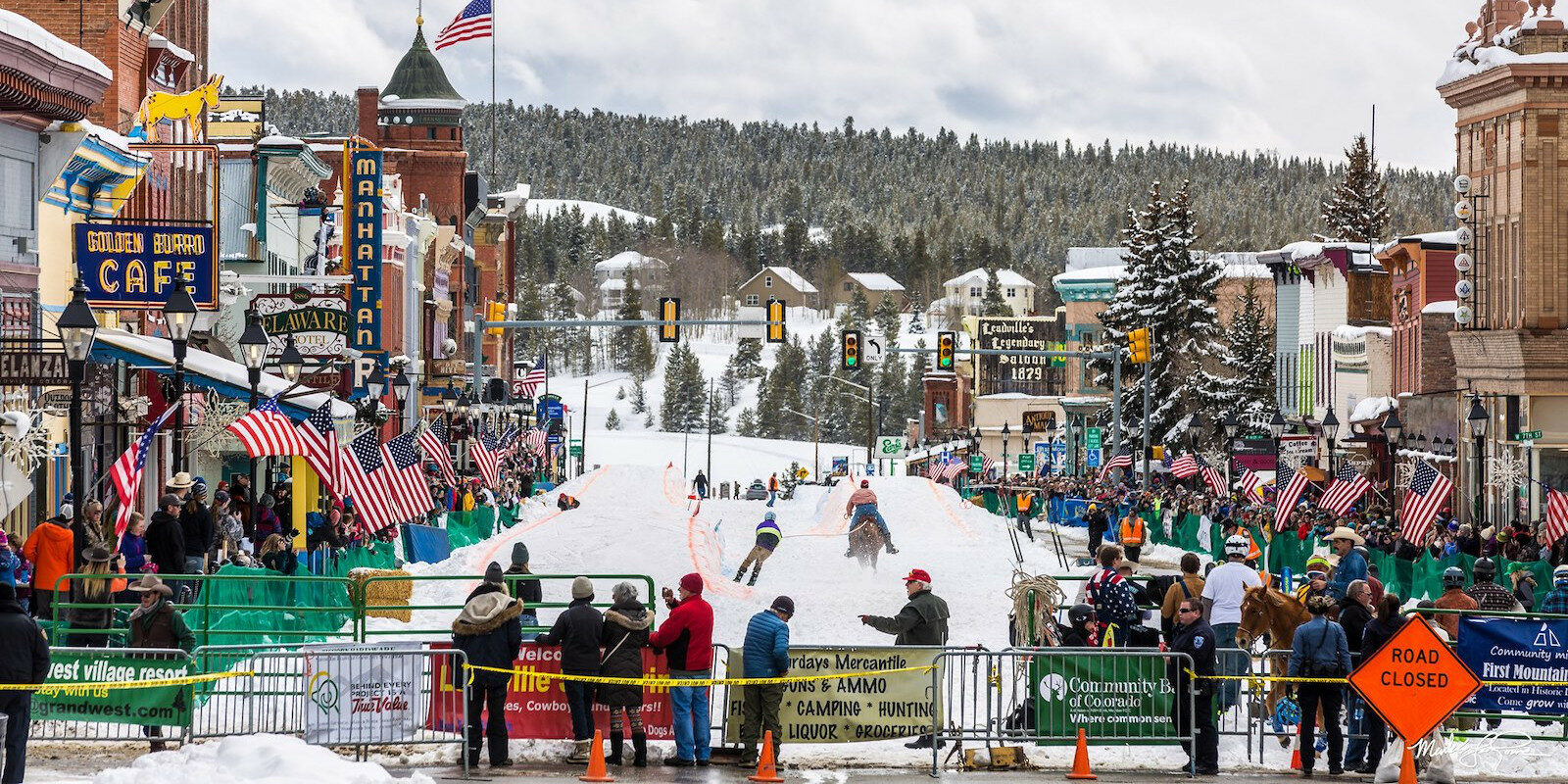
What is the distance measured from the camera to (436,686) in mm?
16562

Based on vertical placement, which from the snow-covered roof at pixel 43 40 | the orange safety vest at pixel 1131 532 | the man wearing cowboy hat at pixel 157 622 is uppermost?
the snow-covered roof at pixel 43 40

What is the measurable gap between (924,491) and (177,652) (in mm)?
37270

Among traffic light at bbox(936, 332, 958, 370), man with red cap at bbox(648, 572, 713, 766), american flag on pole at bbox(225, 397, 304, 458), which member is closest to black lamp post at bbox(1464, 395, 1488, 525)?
traffic light at bbox(936, 332, 958, 370)

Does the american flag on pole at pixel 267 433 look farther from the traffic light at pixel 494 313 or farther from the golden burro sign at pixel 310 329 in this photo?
the traffic light at pixel 494 313

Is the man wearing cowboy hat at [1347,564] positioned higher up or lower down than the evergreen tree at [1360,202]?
lower down

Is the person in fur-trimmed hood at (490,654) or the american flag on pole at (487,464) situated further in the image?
the american flag on pole at (487,464)

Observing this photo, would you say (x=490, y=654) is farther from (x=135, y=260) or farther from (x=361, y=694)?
(x=135, y=260)

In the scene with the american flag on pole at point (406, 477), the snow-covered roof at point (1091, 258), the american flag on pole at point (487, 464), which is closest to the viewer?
the american flag on pole at point (406, 477)

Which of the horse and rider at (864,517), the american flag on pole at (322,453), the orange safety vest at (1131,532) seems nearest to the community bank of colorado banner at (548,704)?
the american flag on pole at (322,453)

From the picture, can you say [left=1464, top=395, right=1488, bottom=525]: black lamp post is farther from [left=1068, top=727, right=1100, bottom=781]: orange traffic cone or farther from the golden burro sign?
[left=1068, top=727, right=1100, bottom=781]: orange traffic cone

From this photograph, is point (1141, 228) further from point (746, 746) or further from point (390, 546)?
point (746, 746)

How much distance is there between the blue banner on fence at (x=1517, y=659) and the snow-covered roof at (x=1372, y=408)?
41.3 m

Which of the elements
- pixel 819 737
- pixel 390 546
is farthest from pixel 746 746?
pixel 390 546

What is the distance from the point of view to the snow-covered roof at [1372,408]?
5819cm
